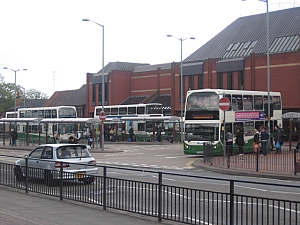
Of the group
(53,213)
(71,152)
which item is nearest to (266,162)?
(71,152)

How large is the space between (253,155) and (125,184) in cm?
1390

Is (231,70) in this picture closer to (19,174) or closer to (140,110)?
(140,110)

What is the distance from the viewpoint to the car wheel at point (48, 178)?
45.6 ft

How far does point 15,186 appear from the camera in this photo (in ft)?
51.5

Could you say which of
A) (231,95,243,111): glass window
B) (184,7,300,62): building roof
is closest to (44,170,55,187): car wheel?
(231,95,243,111): glass window

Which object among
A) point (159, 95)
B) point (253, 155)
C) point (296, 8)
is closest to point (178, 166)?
point (253, 155)

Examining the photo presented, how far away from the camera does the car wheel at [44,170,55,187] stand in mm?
13891

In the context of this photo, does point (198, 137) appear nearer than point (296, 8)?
Yes

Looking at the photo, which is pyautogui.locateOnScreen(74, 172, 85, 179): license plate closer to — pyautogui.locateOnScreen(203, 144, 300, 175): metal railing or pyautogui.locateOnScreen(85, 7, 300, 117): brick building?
pyautogui.locateOnScreen(203, 144, 300, 175): metal railing

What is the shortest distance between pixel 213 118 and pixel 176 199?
2162cm

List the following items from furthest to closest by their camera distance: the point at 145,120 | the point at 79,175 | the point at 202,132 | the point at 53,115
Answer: the point at 53,115
the point at 145,120
the point at 202,132
the point at 79,175

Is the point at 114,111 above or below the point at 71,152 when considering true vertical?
above

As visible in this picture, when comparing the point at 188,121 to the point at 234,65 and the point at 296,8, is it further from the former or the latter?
the point at 296,8

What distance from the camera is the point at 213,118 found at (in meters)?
31.4
